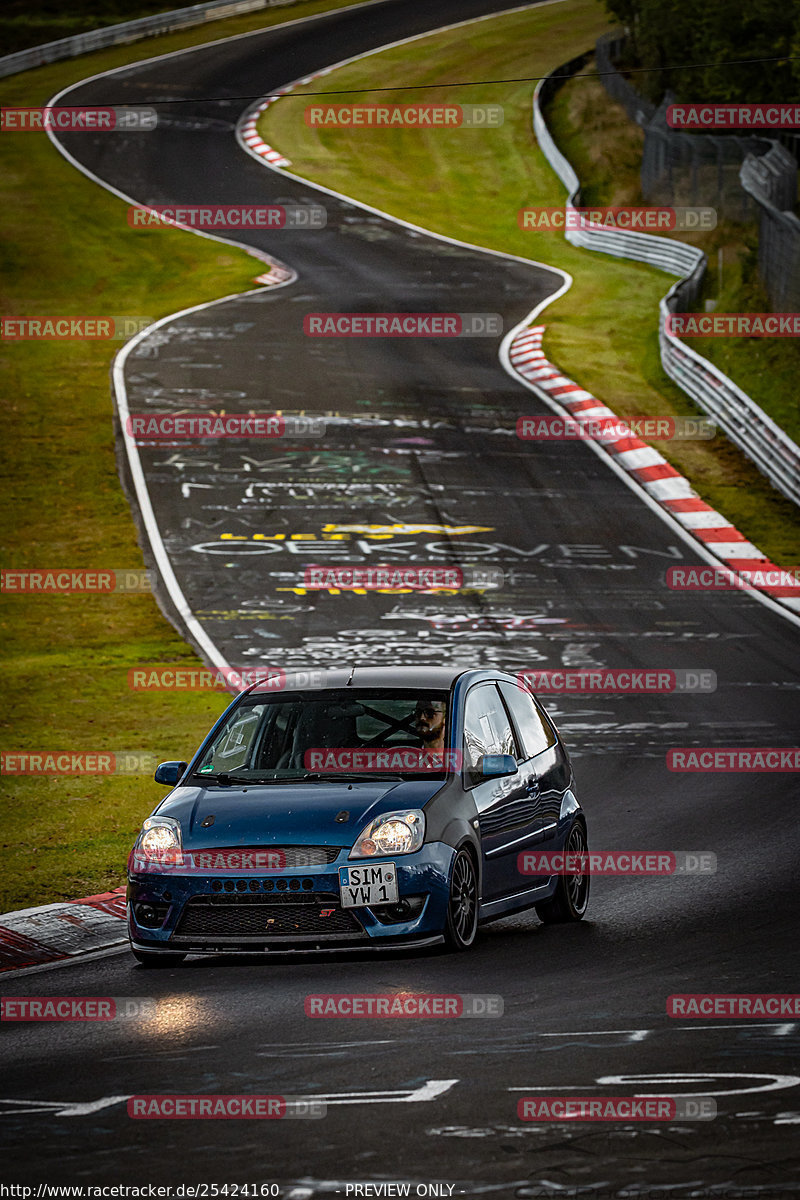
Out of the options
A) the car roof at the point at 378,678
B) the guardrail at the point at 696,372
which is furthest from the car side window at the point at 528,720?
the guardrail at the point at 696,372

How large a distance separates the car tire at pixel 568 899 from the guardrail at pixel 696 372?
17.1m

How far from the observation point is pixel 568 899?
10.4 metres

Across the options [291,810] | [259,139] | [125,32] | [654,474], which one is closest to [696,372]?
[654,474]

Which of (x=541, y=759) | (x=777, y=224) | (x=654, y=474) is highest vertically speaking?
(x=541, y=759)

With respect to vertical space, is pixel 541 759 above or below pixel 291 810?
below

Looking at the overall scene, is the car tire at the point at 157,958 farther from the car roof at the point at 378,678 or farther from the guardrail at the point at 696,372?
the guardrail at the point at 696,372

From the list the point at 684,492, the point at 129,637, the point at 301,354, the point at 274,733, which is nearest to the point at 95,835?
the point at 274,733

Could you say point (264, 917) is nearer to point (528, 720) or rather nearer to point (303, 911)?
point (303, 911)

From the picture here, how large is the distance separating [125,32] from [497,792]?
70368mm

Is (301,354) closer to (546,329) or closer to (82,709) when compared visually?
(546,329)

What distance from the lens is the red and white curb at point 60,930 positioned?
9.96 meters

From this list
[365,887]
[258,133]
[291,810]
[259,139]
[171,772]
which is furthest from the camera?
[258,133]

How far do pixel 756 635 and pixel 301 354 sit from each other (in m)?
17.4

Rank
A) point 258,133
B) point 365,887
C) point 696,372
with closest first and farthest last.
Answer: point 365,887 → point 696,372 → point 258,133
